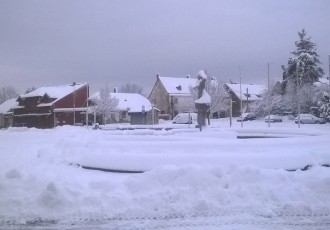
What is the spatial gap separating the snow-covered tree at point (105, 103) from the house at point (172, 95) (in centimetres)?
1181

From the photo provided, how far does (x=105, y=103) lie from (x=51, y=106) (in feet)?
88.7

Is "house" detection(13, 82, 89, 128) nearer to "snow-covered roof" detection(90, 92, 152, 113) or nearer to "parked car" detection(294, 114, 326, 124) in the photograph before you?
"snow-covered roof" detection(90, 92, 152, 113)

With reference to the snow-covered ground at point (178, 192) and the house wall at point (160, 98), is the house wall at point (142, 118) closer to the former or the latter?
the house wall at point (160, 98)

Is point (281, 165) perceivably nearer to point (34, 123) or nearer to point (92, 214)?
point (92, 214)

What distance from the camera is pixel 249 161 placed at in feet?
36.5

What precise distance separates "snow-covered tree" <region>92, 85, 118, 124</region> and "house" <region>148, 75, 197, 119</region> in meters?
11.8

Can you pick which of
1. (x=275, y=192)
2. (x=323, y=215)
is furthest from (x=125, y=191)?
(x=323, y=215)

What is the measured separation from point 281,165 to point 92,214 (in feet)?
19.7

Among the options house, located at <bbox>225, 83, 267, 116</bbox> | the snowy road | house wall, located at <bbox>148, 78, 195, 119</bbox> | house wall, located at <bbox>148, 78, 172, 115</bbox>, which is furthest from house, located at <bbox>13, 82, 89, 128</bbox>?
house, located at <bbox>225, 83, 267, 116</bbox>

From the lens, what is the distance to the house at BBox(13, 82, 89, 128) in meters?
32.9

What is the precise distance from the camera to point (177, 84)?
7688 cm

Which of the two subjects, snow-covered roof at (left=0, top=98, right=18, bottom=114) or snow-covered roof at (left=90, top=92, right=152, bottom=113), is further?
snow-covered roof at (left=90, top=92, right=152, bottom=113)

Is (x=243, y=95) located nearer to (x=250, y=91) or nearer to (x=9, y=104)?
(x=250, y=91)

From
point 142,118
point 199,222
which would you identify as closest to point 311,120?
point 142,118
